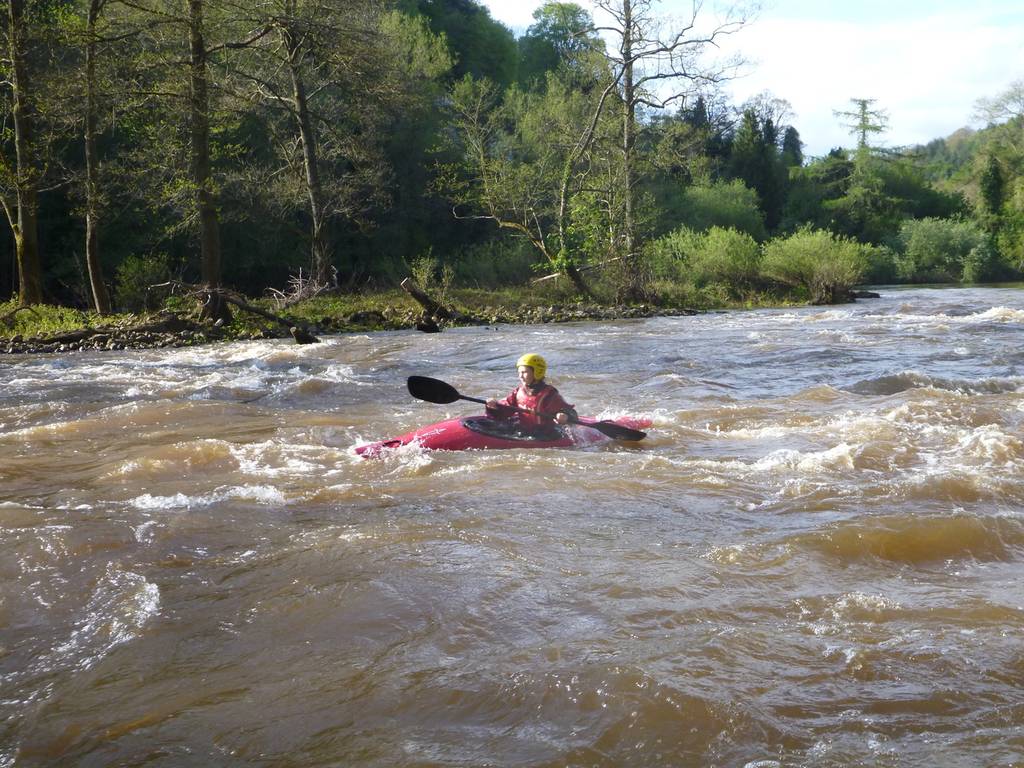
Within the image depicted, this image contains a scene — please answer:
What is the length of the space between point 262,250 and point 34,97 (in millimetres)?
8924

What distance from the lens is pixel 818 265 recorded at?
23297 mm

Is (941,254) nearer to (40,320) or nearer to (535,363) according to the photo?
(40,320)

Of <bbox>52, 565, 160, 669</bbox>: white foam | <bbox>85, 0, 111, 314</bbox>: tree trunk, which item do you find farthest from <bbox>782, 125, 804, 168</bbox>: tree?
<bbox>52, 565, 160, 669</bbox>: white foam

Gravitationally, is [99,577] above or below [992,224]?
below

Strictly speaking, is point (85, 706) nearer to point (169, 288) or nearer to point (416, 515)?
point (416, 515)

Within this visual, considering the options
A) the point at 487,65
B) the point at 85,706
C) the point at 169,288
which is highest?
the point at 487,65

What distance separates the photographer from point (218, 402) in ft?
32.2

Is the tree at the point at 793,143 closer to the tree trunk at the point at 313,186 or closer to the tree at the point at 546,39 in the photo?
the tree at the point at 546,39

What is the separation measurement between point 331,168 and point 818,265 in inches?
499

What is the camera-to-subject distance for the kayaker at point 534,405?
24.8ft

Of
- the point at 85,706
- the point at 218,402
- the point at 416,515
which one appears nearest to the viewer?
the point at 85,706

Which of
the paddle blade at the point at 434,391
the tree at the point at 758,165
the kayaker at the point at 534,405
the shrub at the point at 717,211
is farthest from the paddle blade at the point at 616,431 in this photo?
the tree at the point at 758,165

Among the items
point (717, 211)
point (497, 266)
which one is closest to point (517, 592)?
point (497, 266)

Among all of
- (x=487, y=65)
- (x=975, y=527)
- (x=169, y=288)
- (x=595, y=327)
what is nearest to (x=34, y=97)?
(x=169, y=288)
